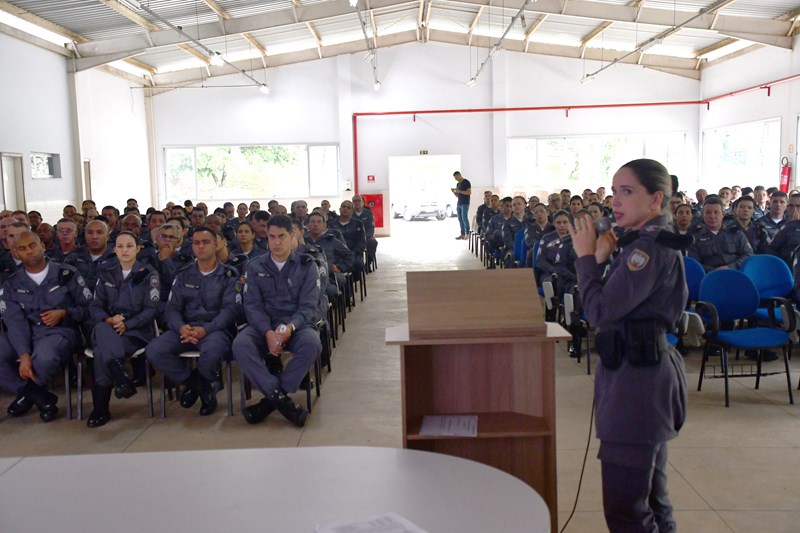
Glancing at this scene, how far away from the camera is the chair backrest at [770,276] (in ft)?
17.8

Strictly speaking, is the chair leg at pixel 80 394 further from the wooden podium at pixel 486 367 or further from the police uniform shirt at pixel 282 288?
the wooden podium at pixel 486 367

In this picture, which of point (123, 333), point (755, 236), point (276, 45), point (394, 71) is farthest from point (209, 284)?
→ point (394, 71)

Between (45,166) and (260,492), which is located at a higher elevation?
(45,166)

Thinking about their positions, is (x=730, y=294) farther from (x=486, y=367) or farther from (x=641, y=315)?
(x=641, y=315)

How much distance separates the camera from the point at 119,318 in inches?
183

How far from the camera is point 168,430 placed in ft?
14.4

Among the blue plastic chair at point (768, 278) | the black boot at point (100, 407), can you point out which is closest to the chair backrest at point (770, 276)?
the blue plastic chair at point (768, 278)

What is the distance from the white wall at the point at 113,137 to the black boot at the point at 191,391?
10.2 m

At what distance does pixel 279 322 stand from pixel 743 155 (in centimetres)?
1412

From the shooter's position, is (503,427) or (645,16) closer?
(503,427)

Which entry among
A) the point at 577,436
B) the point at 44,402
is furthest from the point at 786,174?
the point at 44,402

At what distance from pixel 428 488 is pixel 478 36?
17383mm

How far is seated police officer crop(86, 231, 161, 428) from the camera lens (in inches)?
178

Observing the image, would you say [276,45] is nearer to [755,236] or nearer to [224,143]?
[224,143]
